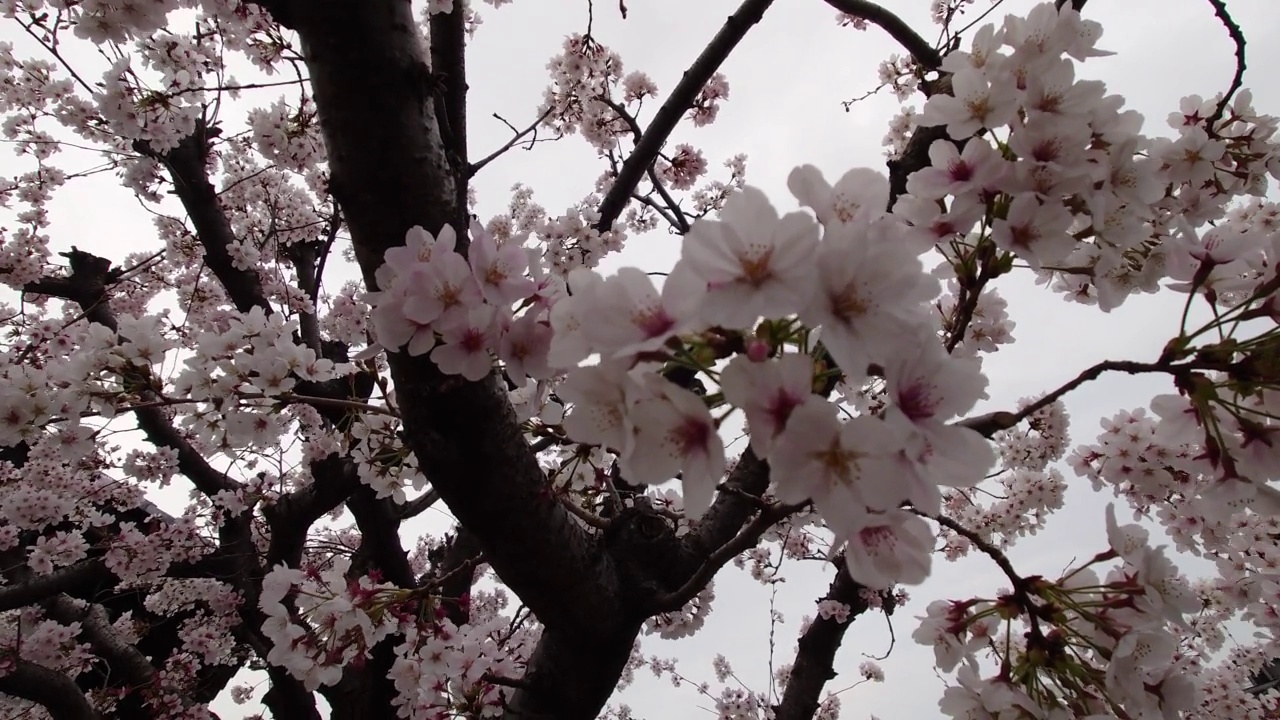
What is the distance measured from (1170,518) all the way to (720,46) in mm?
2483

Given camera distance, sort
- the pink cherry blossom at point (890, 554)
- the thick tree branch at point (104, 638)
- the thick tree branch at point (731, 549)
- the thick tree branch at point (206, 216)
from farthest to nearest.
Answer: the thick tree branch at point (104, 638), the thick tree branch at point (206, 216), the thick tree branch at point (731, 549), the pink cherry blossom at point (890, 554)

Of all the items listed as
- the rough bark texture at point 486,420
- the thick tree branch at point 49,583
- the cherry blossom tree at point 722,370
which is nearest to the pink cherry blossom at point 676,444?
the cherry blossom tree at point 722,370

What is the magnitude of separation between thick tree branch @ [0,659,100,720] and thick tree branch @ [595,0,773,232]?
4249 millimetres

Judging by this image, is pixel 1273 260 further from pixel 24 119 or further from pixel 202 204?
pixel 24 119

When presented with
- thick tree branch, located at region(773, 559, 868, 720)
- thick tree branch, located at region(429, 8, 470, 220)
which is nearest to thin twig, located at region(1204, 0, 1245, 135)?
thick tree branch, located at region(429, 8, 470, 220)

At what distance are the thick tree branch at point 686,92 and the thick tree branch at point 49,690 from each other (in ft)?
13.9

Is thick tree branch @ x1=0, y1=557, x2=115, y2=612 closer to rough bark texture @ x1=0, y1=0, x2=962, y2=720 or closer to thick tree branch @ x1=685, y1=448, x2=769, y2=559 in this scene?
rough bark texture @ x1=0, y1=0, x2=962, y2=720

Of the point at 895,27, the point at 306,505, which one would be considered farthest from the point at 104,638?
the point at 895,27

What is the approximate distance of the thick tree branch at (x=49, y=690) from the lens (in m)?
3.68

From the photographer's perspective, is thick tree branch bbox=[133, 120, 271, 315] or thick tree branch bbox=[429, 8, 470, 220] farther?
thick tree branch bbox=[133, 120, 271, 315]

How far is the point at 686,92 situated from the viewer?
9.36 feet

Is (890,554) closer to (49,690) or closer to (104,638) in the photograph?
(49,690)

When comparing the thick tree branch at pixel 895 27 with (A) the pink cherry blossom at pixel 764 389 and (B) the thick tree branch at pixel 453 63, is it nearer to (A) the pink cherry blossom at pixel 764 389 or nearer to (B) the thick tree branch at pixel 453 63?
(B) the thick tree branch at pixel 453 63

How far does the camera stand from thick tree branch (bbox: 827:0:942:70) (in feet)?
9.00
